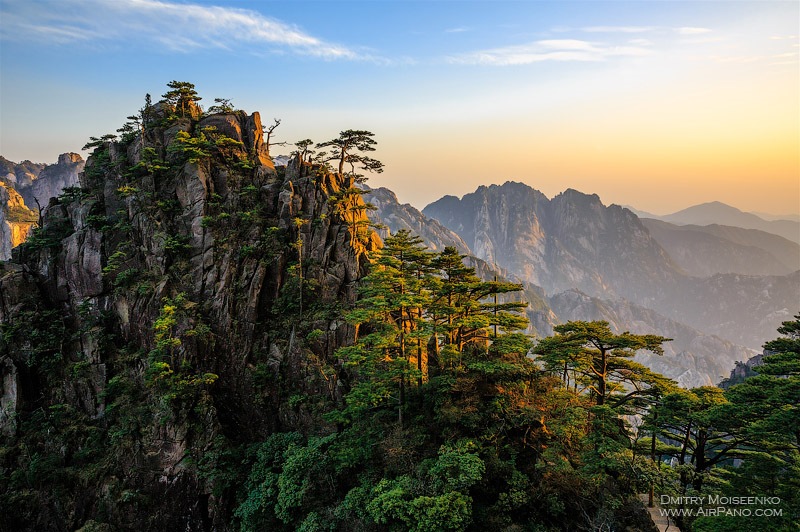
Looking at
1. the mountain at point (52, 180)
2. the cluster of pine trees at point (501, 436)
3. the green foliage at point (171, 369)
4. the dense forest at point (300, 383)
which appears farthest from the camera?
the mountain at point (52, 180)

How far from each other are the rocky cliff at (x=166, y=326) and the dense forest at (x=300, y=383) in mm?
178

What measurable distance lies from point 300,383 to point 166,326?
10823 millimetres

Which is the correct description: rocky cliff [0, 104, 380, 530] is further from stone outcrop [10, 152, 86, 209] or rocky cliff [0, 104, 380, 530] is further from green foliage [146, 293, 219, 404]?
stone outcrop [10, 152, 86, 209]

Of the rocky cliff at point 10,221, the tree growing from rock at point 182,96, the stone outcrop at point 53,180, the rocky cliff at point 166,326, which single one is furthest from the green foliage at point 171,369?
the stone outcrop at point 53,180

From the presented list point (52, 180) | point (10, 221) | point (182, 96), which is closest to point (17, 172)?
point (52, 180)

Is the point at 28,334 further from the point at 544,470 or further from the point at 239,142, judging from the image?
the point at 544,470

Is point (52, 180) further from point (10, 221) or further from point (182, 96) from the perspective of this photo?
point (182, 96)

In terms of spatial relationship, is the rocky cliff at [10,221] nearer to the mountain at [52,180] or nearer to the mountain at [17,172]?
the mountain at [52,180]

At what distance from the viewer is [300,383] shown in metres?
29.6

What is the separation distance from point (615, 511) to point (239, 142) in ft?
128

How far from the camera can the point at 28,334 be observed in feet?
100

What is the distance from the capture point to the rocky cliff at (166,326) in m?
27.4

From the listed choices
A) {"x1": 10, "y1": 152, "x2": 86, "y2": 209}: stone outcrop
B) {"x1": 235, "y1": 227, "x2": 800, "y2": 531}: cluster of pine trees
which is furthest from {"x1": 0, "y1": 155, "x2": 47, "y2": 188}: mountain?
{"x1": 235, "y1": 227, "x2": 800, "y2": 531}: cluster of pine trees

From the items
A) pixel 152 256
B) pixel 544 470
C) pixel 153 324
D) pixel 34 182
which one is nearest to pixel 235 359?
pixel 153 324
